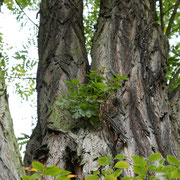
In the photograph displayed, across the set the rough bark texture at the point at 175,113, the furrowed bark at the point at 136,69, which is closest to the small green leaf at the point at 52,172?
the furrowed bark at the point at 136,69

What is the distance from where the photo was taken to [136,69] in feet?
9.14

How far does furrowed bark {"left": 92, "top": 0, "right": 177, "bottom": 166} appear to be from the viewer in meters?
2.29

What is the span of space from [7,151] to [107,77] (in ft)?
5.59

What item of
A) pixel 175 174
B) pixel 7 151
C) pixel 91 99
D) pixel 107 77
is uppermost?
pixel 107 77

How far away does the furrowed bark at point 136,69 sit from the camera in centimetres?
229

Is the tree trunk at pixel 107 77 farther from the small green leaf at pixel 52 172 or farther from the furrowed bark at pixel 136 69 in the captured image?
the small green leaf at pixel 52 172

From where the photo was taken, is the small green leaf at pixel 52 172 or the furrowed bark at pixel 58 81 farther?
the furrowed bark at pixel 58 81

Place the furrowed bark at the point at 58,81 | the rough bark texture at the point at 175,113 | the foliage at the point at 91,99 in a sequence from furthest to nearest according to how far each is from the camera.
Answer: the rough bark texture at the point at 175,113
the foliage at the point at 91,99
the furrowed bark at the point at 58,81

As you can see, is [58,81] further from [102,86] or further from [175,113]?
[175,113]

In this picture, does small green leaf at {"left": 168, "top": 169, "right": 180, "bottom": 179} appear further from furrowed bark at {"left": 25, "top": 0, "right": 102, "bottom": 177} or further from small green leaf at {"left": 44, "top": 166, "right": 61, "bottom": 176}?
furrowed bark at {"left": 25, "top": 0, "right": 102, "bottom": 177}

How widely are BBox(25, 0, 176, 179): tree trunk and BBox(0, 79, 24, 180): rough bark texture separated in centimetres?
86

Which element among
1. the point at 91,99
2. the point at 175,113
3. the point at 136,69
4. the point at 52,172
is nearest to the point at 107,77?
the point at 136,69

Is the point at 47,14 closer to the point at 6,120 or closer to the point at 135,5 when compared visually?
the point at 135,5

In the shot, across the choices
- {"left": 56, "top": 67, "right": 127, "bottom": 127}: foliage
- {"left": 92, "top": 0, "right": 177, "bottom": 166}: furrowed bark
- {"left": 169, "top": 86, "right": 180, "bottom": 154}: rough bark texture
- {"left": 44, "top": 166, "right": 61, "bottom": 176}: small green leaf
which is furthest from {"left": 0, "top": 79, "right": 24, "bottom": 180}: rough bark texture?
{"left": 169, "top": 86, "right": 180, "bottom": 154}: rough bark texture
